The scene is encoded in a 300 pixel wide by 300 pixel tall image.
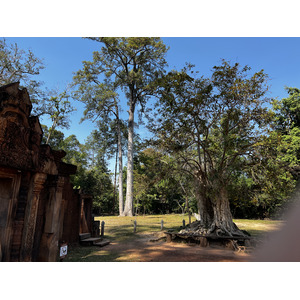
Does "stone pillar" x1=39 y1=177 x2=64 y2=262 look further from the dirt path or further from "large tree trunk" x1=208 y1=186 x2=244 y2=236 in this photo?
"large tree trunk" x1=208 y1=186 x2=244 y2=236

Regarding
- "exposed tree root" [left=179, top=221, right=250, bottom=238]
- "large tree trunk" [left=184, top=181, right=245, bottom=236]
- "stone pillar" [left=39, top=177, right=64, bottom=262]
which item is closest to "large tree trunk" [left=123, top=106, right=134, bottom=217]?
"large tree trunk" [left=184, top=181, right=245, bottom=236]

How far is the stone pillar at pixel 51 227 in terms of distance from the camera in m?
4.84

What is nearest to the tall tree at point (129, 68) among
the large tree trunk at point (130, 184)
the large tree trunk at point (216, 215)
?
the large tree trunk at point (130, 184)

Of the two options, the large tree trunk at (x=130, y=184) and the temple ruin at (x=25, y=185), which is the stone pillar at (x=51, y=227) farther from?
the large tree trunk at (x=130, y=184)

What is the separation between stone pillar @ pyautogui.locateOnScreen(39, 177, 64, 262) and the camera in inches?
190

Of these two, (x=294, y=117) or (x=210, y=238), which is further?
(x=294, y=117)

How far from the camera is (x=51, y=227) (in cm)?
492

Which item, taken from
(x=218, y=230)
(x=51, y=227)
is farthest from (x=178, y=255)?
(x=51, y=227)

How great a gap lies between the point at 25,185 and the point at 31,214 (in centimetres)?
63

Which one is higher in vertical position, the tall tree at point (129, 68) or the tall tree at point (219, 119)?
the tall tree at point (129, 68)

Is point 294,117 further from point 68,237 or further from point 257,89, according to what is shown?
point 68,237

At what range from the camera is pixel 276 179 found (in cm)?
952

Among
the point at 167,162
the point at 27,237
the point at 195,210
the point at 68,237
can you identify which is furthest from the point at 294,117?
the point at 27,237

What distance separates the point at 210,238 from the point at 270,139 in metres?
4.84
